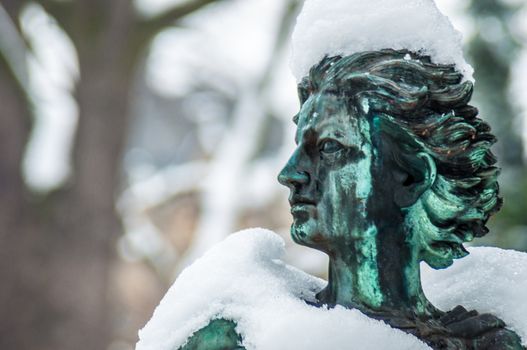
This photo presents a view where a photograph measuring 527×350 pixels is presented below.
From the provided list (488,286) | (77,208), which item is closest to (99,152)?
(77,208)

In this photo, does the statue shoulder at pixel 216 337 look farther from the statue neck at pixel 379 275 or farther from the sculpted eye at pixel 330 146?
the sculpted eye at pixel 330 146

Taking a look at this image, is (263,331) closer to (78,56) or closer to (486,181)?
(486,181)

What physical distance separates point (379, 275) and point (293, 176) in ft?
0.70

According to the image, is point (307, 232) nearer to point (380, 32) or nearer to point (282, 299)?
point (282, 299)

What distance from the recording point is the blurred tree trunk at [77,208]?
6078mm

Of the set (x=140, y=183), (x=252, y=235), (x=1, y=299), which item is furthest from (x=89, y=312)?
(x=252, y=235)

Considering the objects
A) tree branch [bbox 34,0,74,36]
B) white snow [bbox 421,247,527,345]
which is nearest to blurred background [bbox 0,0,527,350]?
tree branch [bbox 34,0,74,36]

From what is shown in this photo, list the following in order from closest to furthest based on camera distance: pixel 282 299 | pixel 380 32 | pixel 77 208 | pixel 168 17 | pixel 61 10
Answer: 1. pixel 282 299
2. pixel 380 32
3. pixel 77 208
4. pixel 61 10
5. pixel 168 17

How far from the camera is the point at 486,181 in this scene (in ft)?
4.99

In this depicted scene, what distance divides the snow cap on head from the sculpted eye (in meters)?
0.15

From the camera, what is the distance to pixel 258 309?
4.75 feet

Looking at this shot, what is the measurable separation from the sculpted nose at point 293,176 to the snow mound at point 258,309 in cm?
14

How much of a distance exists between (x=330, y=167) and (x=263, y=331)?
0.30 m

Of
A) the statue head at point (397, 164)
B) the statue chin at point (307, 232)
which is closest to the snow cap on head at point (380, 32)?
the statue head at point (397, 164)
